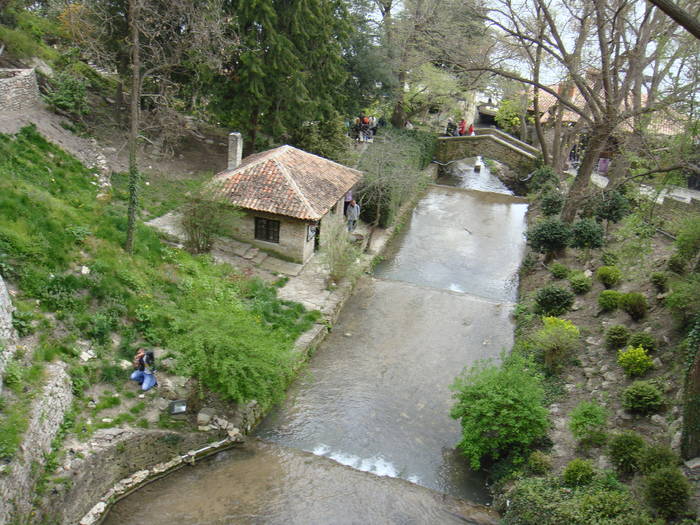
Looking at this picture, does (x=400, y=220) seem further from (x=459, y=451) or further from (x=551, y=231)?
(x=459, y=451)

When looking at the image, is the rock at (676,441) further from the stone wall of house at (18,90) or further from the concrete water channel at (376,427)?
the stone wall of house at (18,90)

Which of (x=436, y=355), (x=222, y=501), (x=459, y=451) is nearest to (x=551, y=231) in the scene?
(x=436, y=355)

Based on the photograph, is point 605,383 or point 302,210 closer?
point 605,383

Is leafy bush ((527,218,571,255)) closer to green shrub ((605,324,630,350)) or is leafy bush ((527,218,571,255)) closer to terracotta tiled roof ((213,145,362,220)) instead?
green shrub ((605,324,630,350))

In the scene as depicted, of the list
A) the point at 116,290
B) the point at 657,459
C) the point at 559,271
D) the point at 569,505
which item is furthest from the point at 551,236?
the point at 116,290

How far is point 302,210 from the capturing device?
18.6m

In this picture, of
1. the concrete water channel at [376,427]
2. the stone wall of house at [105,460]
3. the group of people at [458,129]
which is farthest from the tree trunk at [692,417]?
the group of people at [458,129]

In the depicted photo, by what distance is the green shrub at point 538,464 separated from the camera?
11.2 metres

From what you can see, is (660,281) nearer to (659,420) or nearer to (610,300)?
(610,300)

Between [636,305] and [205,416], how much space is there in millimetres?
11406

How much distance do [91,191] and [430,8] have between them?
71.4 feet

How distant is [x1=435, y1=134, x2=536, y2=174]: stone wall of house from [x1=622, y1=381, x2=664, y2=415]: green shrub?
25.2 metres

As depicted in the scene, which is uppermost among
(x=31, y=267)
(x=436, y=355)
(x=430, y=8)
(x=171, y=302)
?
(x=430, y=8)

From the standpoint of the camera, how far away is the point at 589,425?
1148 centimetres
